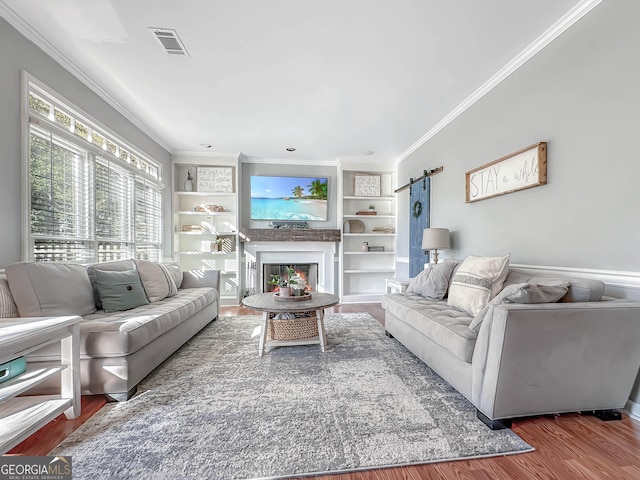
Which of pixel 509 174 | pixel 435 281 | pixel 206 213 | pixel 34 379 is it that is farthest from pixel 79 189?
pixel 509 174

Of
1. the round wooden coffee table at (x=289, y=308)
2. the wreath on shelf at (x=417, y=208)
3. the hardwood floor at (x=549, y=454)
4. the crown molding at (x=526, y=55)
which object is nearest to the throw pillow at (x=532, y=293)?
the hardwood floor at (x=549, y=454)

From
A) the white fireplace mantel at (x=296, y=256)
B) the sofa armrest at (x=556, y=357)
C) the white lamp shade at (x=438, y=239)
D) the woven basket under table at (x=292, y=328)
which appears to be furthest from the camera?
the white fireplace mantel at (x=296, y=256)

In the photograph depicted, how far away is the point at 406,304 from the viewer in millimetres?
2656

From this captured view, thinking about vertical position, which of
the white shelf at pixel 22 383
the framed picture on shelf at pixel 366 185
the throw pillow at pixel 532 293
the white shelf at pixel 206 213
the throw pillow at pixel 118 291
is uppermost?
the framed picture on shelf at pixel 366 185

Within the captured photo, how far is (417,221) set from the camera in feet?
14.7

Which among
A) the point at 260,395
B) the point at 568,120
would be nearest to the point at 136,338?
the point at 260,395

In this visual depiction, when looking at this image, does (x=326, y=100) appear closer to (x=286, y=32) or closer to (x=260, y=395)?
(x=286, y=32)

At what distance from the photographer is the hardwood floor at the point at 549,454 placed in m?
1.27

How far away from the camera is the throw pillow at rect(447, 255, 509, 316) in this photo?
86.7 inches

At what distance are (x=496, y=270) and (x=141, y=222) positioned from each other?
14.2 feet

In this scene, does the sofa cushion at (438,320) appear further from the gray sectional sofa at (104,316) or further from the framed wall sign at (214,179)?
the framed wall sign at (214,179)

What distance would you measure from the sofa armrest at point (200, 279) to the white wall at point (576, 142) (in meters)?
3.43

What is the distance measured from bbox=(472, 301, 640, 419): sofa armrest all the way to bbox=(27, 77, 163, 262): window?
3.32m

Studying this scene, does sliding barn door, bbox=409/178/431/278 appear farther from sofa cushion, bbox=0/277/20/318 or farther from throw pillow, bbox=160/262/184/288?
sofa cushion, bbox=0/277/20/318
